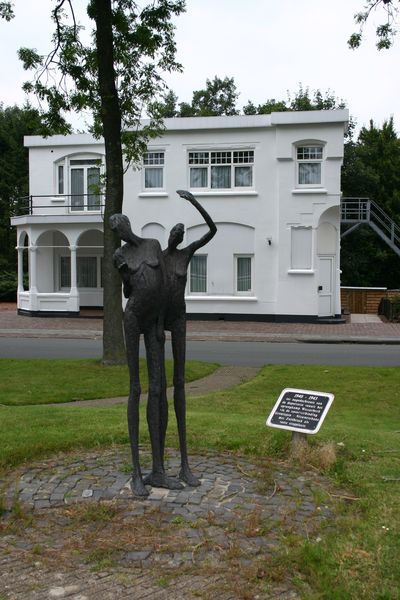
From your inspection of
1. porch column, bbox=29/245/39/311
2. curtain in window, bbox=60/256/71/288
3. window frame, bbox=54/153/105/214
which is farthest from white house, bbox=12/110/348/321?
curtain in window, bbox=60/256/71/288

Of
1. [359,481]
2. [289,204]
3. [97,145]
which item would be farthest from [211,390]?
[97,145]

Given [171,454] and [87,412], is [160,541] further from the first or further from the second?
[87,412]

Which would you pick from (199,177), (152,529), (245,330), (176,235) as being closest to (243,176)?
(199,177)

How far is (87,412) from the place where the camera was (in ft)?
30.8

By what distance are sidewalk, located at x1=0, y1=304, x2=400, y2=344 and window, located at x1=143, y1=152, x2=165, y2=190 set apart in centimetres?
623

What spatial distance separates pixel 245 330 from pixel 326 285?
525 centimetres

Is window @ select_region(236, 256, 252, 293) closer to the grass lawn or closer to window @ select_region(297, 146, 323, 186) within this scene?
window @ select_region(297, 146, 323, 186)

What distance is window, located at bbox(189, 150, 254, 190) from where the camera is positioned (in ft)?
90.2

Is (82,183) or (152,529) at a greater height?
(82,183)

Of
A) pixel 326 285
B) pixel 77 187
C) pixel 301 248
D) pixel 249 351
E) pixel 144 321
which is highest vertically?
pixel 77 187

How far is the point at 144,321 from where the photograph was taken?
5.97 metres

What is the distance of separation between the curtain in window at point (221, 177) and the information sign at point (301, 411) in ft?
69.8

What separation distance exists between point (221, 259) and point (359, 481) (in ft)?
72.1

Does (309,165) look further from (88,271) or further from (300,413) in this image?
(300,413)
